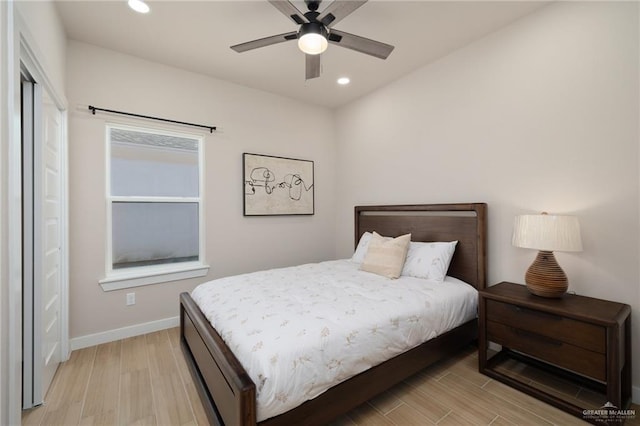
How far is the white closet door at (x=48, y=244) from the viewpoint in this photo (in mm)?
1852

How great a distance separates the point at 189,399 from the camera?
1.95 m

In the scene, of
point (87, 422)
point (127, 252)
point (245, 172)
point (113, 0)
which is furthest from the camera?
point (245, 172)

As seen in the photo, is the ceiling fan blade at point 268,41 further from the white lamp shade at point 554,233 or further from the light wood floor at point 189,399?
the light wood floor at point 189,399

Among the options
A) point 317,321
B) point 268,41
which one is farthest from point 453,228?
point 268,41

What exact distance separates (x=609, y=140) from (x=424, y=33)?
1.68 m

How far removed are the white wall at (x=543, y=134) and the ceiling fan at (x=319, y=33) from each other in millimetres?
1203

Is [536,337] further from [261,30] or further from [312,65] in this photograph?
[261,30]

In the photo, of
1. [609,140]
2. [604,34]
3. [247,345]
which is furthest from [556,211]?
[247,345]

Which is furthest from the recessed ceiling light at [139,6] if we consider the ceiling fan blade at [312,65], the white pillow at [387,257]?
the white pillow at [387,257]

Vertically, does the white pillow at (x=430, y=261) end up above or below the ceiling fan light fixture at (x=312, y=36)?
below

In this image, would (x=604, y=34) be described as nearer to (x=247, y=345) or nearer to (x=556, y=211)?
(x=556, y=211)

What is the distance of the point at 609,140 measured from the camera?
1.98 m

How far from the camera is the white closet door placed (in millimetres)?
1852

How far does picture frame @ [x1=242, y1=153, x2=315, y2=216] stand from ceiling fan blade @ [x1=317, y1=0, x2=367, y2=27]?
2009 millimetres
